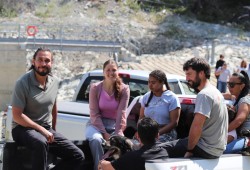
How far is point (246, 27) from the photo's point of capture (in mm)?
45062

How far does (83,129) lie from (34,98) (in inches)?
81.7

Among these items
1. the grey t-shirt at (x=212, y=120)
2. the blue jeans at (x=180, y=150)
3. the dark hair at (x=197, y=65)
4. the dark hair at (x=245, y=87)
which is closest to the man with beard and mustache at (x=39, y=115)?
the blue jeans at (x=180, y=150)

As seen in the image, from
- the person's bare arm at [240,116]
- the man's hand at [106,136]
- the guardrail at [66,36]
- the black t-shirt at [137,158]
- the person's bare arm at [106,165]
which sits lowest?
the guardrail at [66,36]

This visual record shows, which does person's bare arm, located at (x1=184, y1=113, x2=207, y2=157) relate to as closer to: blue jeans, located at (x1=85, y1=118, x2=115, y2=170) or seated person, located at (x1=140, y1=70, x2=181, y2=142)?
seated person, located at (x1=140, y1=70, x2=181, y2=142)

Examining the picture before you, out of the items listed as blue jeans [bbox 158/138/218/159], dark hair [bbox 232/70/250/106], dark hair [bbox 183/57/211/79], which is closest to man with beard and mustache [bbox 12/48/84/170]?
blue jeans [bbox 158/138/218/159]

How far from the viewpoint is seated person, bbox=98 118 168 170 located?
5133mm

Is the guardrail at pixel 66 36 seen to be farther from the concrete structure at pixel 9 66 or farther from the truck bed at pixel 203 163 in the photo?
Result: the truck bed at pixel 203 163

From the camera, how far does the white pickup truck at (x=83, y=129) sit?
5.29 metres

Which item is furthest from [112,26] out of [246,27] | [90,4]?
[246,27]

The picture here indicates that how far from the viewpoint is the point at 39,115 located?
6.04 meters

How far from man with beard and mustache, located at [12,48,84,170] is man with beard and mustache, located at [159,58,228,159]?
3.67 feet

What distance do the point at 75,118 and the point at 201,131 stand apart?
9.43ft

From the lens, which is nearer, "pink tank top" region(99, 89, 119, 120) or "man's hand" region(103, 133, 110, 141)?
"man's hand" region(103, 133, 110, 141)

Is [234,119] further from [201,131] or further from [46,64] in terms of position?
[46,64]
